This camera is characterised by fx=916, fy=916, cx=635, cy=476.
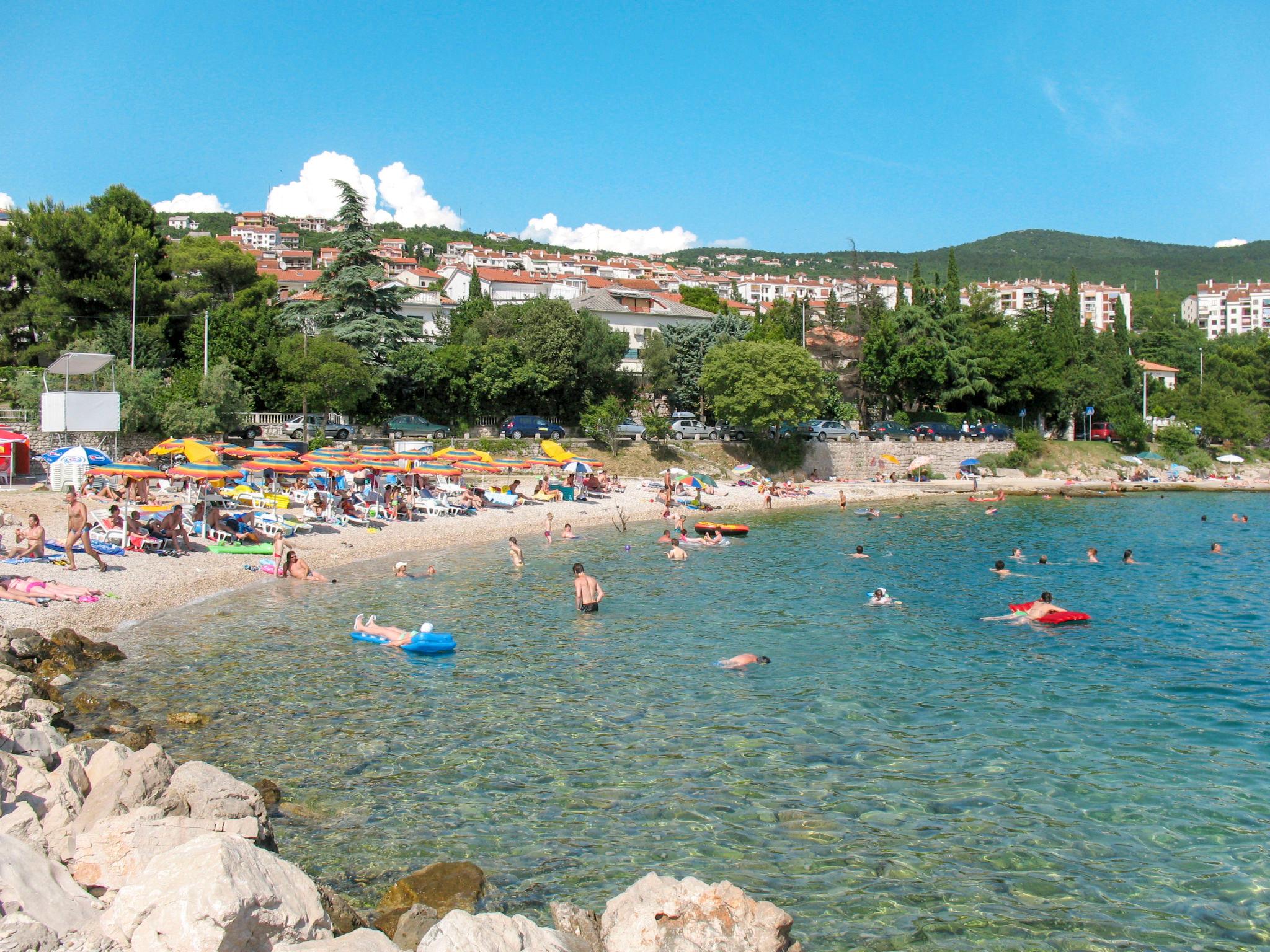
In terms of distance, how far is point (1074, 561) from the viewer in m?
27.0

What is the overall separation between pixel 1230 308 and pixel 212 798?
602 feet

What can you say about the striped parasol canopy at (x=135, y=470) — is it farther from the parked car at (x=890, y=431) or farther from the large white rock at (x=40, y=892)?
the parked car at (x=890, y=431)

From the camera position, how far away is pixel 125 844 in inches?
266

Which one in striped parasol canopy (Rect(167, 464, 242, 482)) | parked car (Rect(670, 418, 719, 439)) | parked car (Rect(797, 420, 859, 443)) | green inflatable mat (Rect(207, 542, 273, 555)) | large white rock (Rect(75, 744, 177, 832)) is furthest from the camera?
parked car (Rect(797, 420, 859, 443))

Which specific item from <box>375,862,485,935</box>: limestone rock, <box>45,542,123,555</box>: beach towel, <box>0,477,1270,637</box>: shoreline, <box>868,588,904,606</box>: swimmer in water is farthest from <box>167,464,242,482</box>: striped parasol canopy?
<box>375,862,485,935</box>: limestone rock

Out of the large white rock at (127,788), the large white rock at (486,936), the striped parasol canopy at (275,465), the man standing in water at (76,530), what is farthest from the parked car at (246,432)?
the large white rock at (486,936)

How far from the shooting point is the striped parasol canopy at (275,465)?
27.5 meters

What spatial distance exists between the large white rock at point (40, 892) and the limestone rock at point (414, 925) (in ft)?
6.27

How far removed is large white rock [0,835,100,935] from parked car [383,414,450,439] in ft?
126

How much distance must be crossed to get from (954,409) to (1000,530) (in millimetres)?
28229

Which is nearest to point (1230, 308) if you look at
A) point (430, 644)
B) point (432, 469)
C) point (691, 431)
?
point (691, 431)

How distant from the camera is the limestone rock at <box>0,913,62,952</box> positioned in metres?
5.01

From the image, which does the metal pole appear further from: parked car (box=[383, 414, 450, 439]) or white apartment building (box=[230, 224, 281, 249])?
white apartment building (box=[230, 224, 281, 249])

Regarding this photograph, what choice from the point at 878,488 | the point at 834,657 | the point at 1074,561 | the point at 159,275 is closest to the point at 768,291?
the point at 878,488
